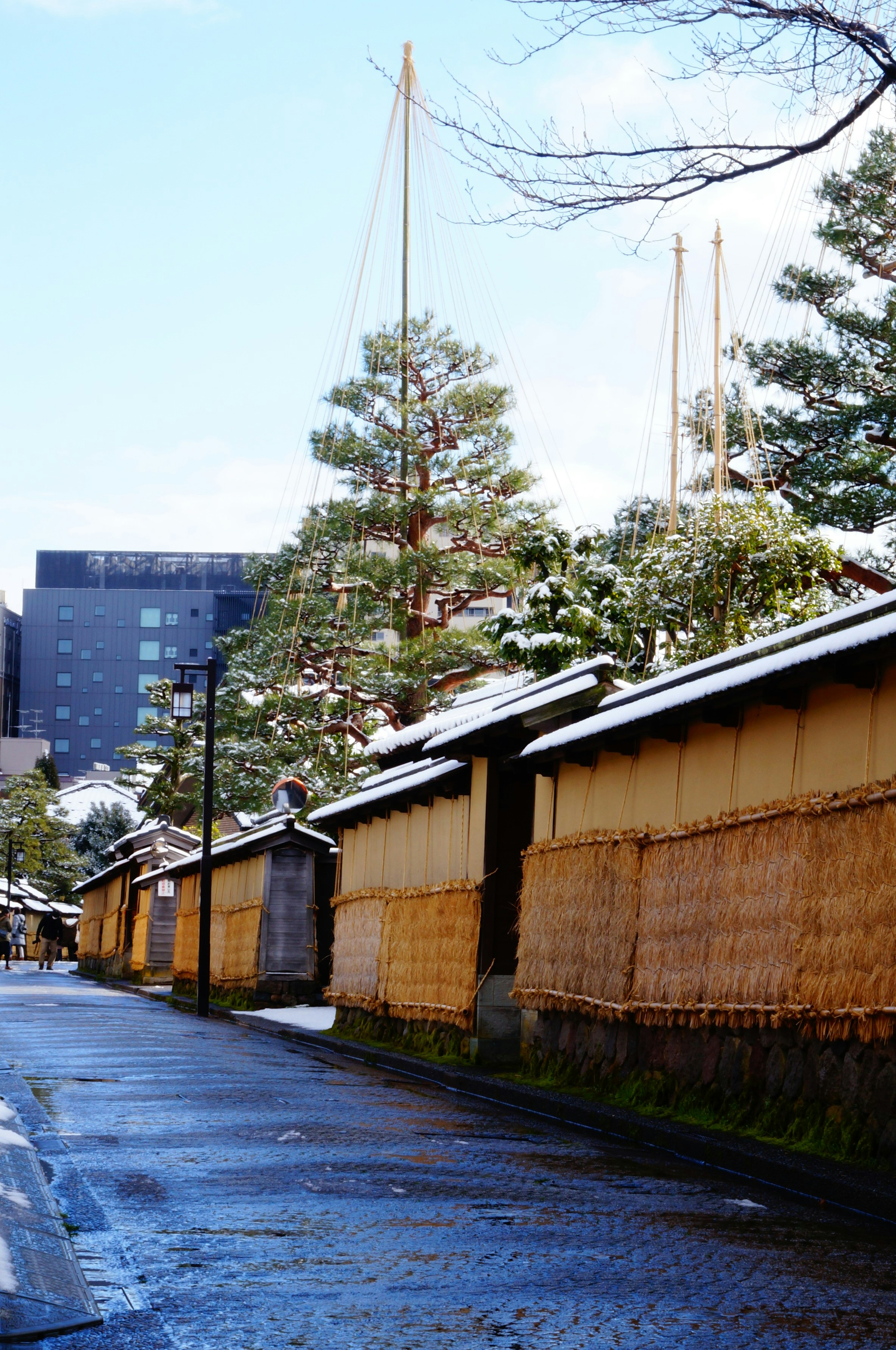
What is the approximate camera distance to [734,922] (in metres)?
10.4

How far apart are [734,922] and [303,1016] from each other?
17.2m

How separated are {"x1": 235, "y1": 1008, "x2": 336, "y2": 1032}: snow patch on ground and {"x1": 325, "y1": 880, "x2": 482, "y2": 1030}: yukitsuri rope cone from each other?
2.51 ft

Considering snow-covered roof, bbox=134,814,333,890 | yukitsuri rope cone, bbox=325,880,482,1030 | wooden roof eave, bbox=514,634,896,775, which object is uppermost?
wooden roof eave, bbox=514,634,896,775

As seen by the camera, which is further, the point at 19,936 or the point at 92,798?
the point at 92,798

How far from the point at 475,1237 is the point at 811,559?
20447mm

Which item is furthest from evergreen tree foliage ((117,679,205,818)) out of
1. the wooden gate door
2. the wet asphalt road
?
the wet asphalt road

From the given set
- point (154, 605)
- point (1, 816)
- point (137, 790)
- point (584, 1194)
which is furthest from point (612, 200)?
Answer: point (154, 605)

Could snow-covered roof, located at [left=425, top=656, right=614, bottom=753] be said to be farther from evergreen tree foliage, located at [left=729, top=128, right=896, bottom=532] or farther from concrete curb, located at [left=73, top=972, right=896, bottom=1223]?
evergreen tree foliage, located at [left=729, top=128, right=896, bottom=532]

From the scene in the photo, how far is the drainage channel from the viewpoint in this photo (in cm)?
439

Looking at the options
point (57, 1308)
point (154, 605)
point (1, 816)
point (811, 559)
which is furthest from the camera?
point (154, 605)

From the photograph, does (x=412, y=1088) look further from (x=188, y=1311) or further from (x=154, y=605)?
(x=154, y=605)

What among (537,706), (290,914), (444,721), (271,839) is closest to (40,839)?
(290,914)

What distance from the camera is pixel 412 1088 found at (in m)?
13.8

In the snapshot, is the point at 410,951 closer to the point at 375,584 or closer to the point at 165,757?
the point at 375,584
